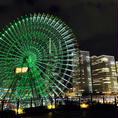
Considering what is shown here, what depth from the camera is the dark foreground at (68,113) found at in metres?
11.1

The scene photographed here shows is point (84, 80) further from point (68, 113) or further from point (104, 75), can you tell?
point (68, 113)

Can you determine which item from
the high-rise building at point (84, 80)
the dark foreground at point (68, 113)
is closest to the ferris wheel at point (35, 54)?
the dark foreground at point (68, 113)

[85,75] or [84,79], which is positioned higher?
[85,75]

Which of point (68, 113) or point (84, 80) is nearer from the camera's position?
point (68, 113)

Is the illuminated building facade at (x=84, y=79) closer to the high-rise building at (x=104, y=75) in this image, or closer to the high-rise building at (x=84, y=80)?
the high-rise building at (x=84, y=80)

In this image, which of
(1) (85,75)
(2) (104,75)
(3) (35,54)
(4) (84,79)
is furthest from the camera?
(1) (85,75)

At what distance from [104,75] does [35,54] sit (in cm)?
10081

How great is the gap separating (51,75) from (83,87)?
102 m

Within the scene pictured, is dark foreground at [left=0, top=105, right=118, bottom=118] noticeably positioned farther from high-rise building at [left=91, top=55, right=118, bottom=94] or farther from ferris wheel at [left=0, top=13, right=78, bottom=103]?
high-rise building at [left=91, top=55, right=118, bottom=94]

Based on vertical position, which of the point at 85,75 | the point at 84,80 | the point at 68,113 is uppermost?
the point at 85,75

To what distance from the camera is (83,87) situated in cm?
11931

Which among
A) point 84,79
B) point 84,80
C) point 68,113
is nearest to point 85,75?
point 84,79

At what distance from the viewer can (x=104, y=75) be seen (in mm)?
115625

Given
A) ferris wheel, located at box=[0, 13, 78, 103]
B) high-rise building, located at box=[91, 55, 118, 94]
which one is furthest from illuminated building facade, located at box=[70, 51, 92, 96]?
ferris wheel, located at box=[0, 13, 78, 103]
